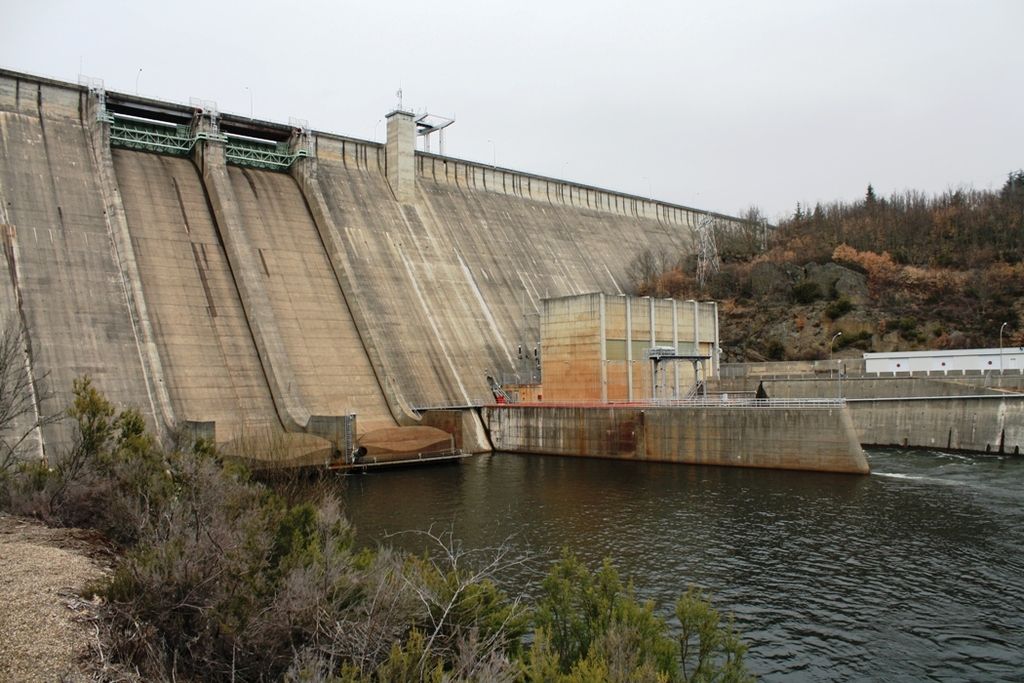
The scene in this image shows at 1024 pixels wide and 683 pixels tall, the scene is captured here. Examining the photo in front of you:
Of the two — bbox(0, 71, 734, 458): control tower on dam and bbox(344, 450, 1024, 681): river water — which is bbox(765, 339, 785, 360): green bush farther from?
bbox(344, 450, 1024, 681): river water

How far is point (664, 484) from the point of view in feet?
91.9

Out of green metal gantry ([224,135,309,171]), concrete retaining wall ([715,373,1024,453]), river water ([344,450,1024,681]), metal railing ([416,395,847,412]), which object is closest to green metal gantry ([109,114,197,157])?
green metal gantry ([224,135,309,171])

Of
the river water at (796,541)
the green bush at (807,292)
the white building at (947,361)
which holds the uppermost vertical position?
the green bush at (807,292)

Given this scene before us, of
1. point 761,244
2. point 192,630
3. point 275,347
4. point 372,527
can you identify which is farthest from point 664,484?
point 761,244

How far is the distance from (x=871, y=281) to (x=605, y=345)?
26.9 meters

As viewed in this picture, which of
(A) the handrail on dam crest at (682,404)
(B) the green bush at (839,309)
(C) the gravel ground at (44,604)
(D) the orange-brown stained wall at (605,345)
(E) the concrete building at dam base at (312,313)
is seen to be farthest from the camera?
(B) the green bush at (839,309)

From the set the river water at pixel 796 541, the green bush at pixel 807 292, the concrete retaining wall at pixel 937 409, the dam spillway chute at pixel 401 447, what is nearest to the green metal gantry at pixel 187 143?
the dam spillway chute at pixel 401 447

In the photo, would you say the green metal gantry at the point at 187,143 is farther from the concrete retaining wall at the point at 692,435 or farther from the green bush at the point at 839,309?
the green bush at the point at 839,309

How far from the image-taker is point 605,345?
133 feet

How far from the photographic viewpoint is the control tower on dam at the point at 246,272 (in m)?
31.0

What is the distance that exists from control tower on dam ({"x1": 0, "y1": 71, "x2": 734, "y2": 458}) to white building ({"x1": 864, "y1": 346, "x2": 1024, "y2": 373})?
20.4m

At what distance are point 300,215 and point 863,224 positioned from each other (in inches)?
1912

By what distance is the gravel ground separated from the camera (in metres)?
7.13

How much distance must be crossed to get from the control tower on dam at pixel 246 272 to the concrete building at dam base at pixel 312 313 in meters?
0.11
